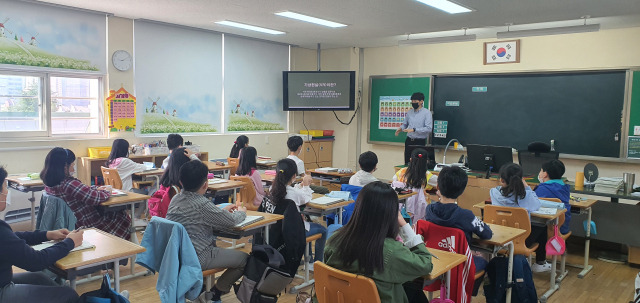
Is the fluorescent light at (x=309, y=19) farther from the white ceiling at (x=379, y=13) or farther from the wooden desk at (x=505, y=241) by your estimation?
the wooden desk at (x=505, y=241)

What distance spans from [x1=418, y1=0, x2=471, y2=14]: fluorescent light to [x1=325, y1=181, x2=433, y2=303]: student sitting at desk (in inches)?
147

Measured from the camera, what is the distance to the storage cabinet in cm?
897

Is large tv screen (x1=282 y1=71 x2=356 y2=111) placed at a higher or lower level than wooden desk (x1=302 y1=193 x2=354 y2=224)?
higher

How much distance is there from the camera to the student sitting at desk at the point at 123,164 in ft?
17.2

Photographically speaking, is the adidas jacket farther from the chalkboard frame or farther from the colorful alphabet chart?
the colorful alphabet chart

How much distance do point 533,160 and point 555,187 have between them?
1242 millimetres

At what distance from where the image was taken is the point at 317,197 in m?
4.14

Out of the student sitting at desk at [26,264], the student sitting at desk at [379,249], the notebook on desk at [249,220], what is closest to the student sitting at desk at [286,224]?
the notebook on desk at [249,220]

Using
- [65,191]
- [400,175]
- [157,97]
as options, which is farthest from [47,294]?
[157,97]

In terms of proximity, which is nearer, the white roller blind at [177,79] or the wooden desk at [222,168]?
the wooden desk at [222,168]

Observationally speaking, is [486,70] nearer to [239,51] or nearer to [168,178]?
[239,51]

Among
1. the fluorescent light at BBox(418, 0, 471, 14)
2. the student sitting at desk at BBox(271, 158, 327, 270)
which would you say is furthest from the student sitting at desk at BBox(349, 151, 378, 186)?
the fluorescent light at BBox(418, 0, 471, 14)

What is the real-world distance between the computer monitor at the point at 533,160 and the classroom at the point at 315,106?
49 millimetres

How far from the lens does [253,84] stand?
338 inches
